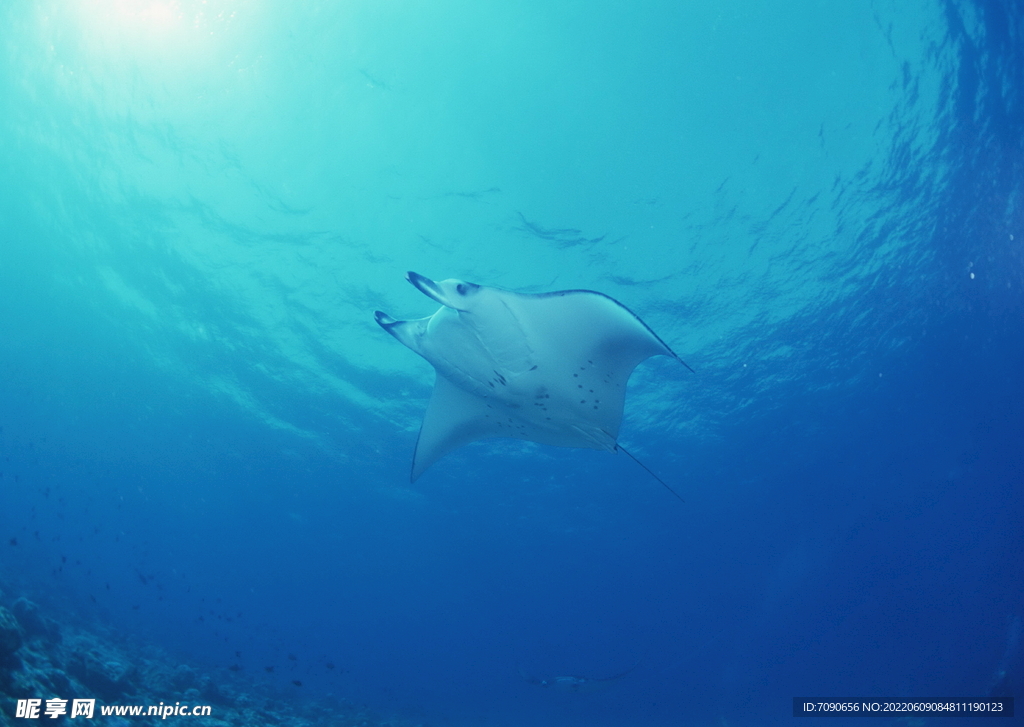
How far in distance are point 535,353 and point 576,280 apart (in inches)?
280

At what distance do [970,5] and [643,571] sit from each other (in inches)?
1011

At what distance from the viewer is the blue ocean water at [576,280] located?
895 centimetres

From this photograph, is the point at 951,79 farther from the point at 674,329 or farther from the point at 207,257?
the point at 207,257

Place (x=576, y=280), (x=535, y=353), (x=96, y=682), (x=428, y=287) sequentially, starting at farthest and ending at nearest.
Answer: (x=576, y=280) → (x=96, y=682) → (x=535, y=353) → (x=428, y=287)

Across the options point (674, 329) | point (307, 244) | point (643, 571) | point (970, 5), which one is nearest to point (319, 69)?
point (307, 244)

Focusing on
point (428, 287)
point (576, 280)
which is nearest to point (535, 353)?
point (428, 287)

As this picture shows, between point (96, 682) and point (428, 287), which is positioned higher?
point (428, 287)

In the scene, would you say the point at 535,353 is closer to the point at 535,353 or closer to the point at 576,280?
the point at 535,353

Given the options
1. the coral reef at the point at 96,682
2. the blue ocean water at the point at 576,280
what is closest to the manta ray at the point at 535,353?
the coral reef at the point at 96,682

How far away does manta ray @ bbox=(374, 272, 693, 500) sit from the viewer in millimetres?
4703

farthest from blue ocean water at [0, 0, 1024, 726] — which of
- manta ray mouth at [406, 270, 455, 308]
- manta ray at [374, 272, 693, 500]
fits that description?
manta ray mouth at [406, 270, 455, 308]

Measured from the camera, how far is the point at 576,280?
1195cm

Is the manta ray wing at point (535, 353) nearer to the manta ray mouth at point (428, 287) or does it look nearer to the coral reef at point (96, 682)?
the manta ray mouth at point (428, 287)

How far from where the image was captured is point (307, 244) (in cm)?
1270
